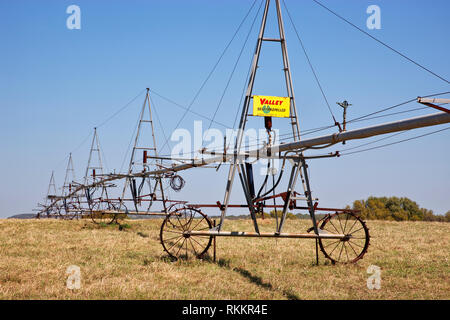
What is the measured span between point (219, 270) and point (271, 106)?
4.89 meters

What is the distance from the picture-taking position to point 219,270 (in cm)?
1079

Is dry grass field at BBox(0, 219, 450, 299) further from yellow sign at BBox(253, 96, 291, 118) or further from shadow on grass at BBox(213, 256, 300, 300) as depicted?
yellow sign at BBox(253, 96, 291, 118)

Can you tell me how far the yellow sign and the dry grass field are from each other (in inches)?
174

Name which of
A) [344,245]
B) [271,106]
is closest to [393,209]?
[344,245]

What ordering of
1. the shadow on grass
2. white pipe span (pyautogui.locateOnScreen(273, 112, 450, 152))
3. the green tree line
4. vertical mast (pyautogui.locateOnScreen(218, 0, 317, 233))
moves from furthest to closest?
the green tree line → vertical mast (pyautogui.locateOnScreen(218, 0, 317, 233)) → the shadow on grass → white pipe span (pyautogui.locateOnScreen(273, 112, 450, 152))

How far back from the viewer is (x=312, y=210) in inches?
438

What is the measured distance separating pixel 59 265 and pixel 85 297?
3781 mm

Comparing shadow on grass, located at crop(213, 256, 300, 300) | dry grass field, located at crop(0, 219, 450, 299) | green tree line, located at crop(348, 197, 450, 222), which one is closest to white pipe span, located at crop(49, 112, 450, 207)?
shadow on grass, located at crop(213, 256, 300, 300)

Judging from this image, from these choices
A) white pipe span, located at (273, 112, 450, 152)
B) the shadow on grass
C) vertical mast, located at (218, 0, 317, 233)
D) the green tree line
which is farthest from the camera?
the green tree line

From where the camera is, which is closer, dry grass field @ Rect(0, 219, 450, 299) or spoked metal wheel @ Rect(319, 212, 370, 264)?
dry grass field @ Rect(0, 219, 450, 299)

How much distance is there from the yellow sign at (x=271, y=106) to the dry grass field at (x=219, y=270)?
441 cm

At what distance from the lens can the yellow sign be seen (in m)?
11.6
